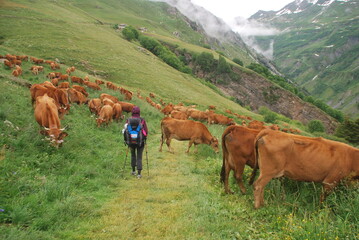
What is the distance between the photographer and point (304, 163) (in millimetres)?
5914

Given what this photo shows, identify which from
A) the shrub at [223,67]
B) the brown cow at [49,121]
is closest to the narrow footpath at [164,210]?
the brown cow at [49,121]

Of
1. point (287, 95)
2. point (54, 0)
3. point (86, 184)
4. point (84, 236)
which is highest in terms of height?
point (54, 0)

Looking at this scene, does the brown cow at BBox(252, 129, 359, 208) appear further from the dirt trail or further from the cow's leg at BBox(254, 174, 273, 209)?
the dirt trail

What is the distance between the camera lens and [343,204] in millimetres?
5129

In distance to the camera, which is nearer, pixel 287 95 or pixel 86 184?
pixel 86 184

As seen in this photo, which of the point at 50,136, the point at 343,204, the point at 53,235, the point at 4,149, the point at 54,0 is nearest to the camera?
the point at 53,235

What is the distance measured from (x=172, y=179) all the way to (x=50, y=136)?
4.34m

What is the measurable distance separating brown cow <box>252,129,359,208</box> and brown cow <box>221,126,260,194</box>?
3.17 ft

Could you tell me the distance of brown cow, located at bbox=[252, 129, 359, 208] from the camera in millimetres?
5922

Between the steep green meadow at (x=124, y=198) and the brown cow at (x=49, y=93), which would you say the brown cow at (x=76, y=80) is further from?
the brown cow at (x=49, y=93)

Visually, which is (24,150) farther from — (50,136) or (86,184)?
(86,184)

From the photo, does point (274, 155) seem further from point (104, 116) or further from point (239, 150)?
point (104, 116)

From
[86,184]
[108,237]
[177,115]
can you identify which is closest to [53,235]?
[108,237]

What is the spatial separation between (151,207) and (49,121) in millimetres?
5166
